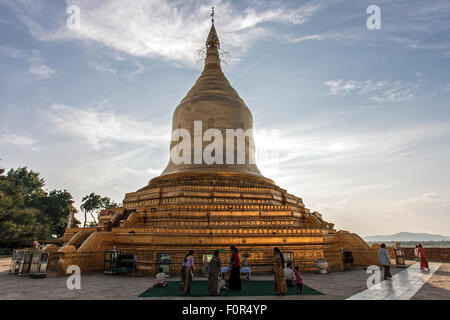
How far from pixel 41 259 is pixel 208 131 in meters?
14.6

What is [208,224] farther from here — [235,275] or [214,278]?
[214,278]

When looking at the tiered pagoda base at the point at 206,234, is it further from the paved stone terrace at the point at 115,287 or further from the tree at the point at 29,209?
the tree at the point at 29,209

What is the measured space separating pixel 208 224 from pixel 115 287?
18.6 feet

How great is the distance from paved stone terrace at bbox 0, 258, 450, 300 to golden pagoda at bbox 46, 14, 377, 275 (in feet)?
4.10

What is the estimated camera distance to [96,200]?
51.4m

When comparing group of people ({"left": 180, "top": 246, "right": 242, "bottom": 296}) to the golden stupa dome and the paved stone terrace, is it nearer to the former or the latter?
the paved stone terrace

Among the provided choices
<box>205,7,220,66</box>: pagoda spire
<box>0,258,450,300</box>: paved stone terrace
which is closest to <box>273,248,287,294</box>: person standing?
<box>0,258,450,300</box>: paved stone terrace

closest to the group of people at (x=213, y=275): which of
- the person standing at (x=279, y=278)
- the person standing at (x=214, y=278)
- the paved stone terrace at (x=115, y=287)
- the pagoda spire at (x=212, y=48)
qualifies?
the person standing at (x=214, y=278)

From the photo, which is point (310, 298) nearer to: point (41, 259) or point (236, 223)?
point (236, 223)

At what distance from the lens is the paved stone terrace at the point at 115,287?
8.57m

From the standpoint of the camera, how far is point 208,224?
48.1 ft

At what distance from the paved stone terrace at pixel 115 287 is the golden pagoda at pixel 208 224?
1249mm
